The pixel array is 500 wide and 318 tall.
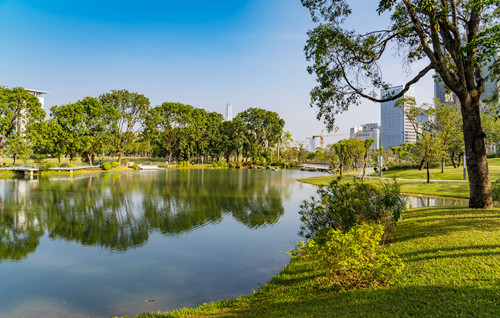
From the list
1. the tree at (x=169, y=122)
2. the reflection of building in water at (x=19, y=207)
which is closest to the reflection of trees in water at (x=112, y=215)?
the reflection of building in water at (x=19, y=207)

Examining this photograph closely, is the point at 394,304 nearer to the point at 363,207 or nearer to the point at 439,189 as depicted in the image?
the point at 363,207

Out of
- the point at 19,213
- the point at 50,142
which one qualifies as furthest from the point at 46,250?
the point at 50,142

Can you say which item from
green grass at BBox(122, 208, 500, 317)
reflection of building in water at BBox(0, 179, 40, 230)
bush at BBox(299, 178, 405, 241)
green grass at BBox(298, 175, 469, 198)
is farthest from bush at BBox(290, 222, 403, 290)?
green grass at BBox(298, 175, 469, 198)

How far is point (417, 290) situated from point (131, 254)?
8.31 m

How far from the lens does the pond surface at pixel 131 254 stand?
6371 millimetres

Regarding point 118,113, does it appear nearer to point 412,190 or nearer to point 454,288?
point 412,190

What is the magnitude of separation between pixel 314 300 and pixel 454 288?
238 cm

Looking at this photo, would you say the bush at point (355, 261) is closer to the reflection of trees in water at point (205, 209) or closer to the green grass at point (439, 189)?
the reflection of trees in water at point (205, 209)

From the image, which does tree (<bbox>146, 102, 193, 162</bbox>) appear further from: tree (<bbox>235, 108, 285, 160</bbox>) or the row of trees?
tree (<bbox>235, 108, 285, 160</bbox>)

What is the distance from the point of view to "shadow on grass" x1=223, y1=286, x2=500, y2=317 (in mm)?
4062

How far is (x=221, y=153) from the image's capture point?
76875 mm

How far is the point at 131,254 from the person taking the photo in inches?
366

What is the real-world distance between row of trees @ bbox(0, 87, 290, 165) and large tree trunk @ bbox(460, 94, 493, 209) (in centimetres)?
4846

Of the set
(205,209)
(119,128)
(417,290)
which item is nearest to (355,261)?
(417,290)
